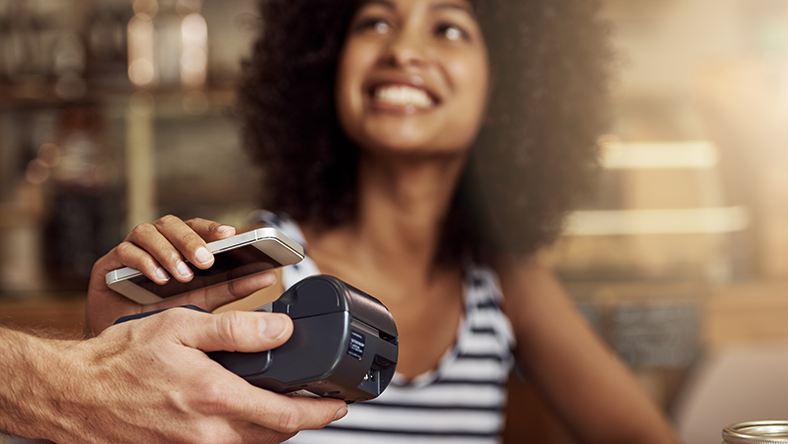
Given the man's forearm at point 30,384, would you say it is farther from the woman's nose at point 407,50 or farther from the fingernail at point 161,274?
the woman's nose at point 407,50

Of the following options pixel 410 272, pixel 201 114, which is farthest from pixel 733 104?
pixel 201 114

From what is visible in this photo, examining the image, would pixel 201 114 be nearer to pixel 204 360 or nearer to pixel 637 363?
pixel 637 363

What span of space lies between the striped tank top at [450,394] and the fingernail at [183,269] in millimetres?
430

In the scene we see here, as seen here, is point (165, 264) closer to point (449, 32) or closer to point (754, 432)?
point (754, 432)

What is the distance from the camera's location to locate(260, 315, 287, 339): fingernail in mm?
359

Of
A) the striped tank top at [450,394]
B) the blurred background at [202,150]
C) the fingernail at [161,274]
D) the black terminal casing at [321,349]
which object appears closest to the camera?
the black terminal casing at [321,349]

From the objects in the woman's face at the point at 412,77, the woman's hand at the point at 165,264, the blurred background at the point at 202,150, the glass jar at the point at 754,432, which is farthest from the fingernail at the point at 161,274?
the blurred background at the point at 202,150

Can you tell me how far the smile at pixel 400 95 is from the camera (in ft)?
2.98

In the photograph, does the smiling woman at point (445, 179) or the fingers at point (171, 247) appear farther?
the smiling woman at point (445, 179)

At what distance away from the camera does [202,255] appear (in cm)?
42

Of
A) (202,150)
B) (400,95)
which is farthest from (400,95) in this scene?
(202,150)

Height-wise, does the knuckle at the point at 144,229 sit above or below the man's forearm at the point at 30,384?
above

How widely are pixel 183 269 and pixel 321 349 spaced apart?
15cm

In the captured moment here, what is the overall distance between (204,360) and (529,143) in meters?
0.89
